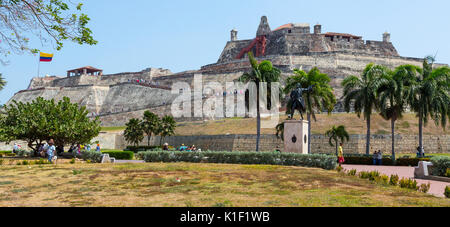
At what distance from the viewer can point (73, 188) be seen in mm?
12086

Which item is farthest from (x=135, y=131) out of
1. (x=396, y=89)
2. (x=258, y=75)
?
(x=396, y=89)

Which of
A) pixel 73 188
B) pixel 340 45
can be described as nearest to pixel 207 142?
pixel 73 188

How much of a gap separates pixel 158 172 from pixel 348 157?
17483mm

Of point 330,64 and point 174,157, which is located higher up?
point 330,64

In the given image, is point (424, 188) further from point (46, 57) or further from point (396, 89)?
point (46, 57)

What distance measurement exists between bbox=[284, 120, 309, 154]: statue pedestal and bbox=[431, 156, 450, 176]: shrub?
6.19m

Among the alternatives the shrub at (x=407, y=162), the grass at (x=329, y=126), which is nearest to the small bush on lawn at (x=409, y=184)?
the shrub at (x=407, y=162)

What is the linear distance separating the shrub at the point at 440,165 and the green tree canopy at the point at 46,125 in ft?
69.3

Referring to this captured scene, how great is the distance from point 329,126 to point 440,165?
90.8ft

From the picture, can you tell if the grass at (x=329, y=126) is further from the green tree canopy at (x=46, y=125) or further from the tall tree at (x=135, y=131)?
the green tree canopy at (x=46, y=125)

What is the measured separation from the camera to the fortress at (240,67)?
72.6m

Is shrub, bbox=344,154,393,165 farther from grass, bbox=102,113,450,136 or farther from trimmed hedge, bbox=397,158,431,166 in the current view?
grass, bbox=102,113,450,136

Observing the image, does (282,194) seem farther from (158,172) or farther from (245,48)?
(245,48)
